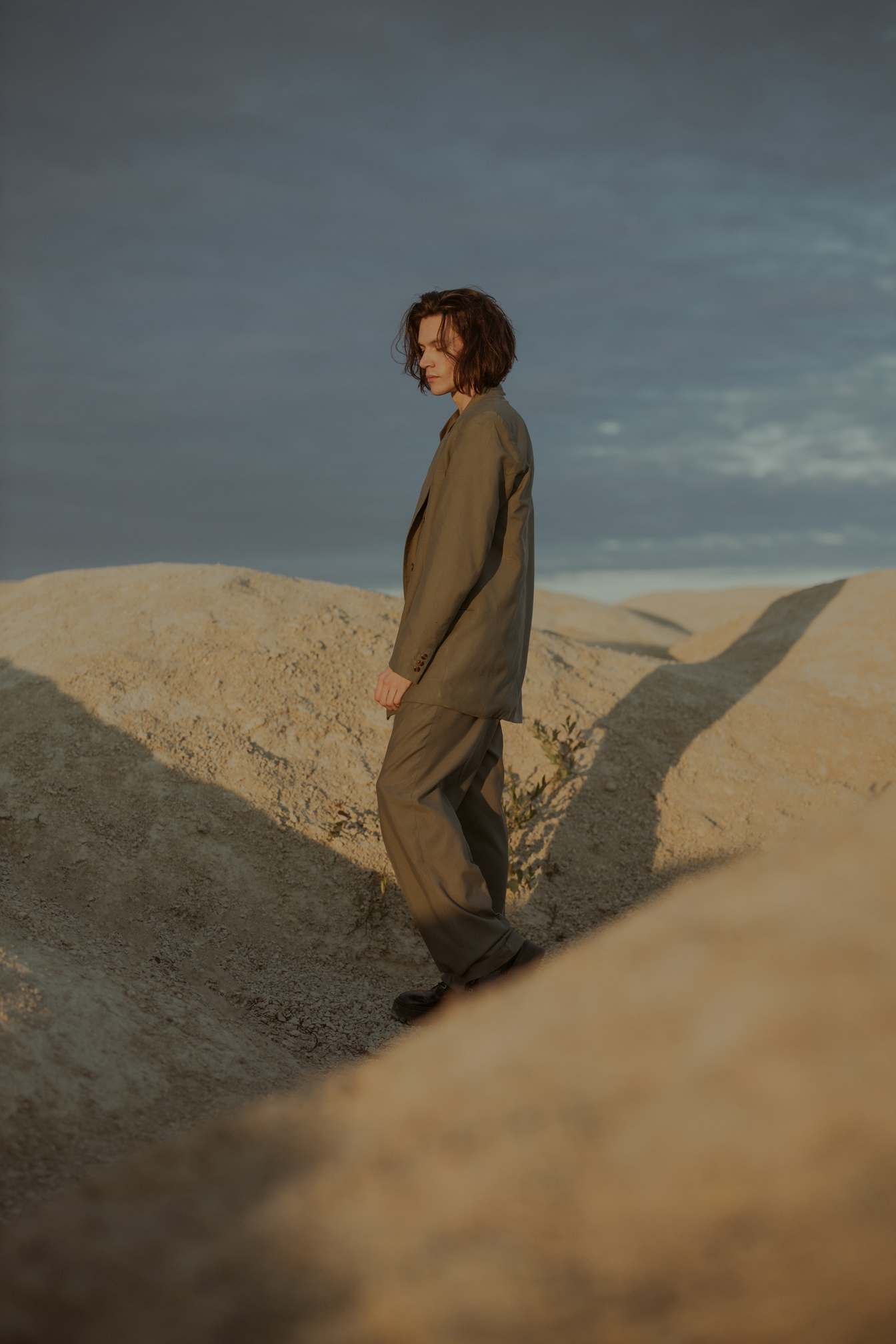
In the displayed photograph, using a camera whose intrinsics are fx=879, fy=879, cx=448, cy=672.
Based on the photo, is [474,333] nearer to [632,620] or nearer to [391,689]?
[391,689]

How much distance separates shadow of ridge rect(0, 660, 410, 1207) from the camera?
302 cm

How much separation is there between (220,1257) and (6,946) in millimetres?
1992

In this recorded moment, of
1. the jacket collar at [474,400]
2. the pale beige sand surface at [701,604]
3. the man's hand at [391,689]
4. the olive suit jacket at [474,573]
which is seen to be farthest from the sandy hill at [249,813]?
the pale beige sand surface at [701,604]

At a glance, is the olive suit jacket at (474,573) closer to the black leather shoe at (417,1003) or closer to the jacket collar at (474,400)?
the jacket collar at (474,400)

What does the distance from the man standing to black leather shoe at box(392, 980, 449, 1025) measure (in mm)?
106

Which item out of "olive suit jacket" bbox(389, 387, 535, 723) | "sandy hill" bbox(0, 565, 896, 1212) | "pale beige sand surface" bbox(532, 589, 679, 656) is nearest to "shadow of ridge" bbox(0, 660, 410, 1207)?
"sandy hill" bbox(0, 565, 896, 1212)

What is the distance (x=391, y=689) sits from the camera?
2.96 meters

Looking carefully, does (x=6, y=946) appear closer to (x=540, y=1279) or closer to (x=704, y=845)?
(x=540, y=1279)

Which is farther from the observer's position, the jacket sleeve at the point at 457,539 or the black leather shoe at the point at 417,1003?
the black leather shoe at the point at 417,1003

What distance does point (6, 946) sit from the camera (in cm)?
299

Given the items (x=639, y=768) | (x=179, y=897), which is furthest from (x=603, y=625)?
→ (x=179, y=897)

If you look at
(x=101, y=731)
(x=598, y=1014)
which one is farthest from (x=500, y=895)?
(x=101, y=731)

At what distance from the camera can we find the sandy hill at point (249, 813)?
253cm

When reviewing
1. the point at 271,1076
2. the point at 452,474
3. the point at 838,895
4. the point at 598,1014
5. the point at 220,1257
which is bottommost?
the point at 271,1076
